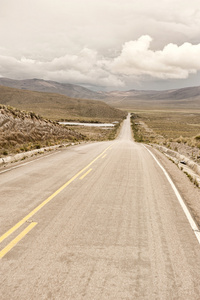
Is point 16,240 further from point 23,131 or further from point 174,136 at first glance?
point 174,136

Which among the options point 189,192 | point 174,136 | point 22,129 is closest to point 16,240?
point 189,192

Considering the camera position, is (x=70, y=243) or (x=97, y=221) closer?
(x=70, y=243)

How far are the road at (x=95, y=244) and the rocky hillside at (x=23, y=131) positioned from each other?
1054cm

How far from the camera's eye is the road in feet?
10.9

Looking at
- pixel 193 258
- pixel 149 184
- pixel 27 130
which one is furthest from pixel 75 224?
pixel 27 130

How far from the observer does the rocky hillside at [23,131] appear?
1936 centimetres

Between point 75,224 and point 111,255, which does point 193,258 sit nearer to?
point 111,255

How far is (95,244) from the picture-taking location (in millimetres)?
4457

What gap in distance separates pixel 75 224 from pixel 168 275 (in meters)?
2.35

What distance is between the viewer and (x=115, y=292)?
3.24 meters

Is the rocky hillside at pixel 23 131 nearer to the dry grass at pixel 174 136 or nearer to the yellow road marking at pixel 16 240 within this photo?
the yellow road marking at pixel 16 240

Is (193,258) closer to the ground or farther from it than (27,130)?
closer to the ground

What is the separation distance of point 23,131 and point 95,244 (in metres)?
20.2

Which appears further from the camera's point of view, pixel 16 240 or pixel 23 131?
pixel 23 131
